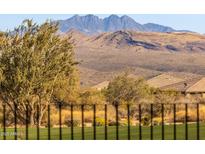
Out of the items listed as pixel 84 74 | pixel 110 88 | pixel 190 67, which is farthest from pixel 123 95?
pixel 190 67

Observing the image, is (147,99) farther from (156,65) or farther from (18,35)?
(156,65)

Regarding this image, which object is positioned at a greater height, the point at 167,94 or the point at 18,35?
the point at 18,35

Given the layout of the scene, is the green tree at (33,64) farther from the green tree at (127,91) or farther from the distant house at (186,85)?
the distant house at (186,85)

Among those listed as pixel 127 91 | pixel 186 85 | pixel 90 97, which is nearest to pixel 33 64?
pixel 90 97

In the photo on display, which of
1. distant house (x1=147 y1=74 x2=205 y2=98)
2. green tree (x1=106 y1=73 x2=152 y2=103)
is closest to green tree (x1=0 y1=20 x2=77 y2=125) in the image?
green tree (x1=106 y1=73 x2=152 y2=103)

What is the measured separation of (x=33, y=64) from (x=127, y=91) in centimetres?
1277

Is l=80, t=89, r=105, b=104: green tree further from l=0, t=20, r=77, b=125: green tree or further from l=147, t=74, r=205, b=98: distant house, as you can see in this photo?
l=147, t=74, r=205, b=98: distant house

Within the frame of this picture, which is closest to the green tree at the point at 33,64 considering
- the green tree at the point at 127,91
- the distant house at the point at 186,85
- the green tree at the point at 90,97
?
the green tree at the point at 90,97

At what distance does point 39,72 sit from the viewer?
25.6 m

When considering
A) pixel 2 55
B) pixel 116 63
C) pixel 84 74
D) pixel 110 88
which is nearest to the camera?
pixel 2 55

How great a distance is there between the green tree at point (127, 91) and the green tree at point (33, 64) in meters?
10.2

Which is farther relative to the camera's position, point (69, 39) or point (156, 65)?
point (156, 65)
